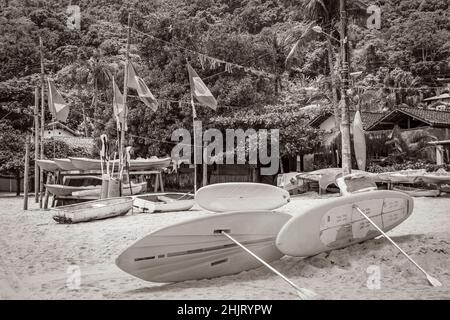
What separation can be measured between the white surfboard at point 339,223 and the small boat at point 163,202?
7.00 m

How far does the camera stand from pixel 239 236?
20.6ft

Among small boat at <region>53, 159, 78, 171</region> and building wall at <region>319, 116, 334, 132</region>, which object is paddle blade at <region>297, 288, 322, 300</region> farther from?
building wall at <region>319, 116, 334, 132</region>

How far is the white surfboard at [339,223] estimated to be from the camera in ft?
19.8

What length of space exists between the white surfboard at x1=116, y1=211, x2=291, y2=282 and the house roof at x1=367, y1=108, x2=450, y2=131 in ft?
55.0

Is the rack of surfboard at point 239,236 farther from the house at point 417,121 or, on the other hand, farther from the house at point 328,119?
the house at point 328,119

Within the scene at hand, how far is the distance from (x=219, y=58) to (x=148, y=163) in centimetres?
684

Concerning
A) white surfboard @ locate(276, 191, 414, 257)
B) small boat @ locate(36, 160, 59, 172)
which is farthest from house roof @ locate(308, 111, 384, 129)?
white surfboard @ locate(276, 191, 414, 257)

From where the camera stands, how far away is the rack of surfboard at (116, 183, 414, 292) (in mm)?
5691

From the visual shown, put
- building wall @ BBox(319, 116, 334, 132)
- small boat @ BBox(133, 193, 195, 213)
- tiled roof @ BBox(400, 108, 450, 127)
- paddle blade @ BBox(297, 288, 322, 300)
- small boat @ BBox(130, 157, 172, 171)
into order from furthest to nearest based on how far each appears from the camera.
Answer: building wall @ BBox(319, 116, 334, 132)
tiled roof @ BBox(400, 108, 450, 127)
small boat @ BBox(130, 157, 172, 171)
small boat @ BBox(133, 193, 195, 213)
paddle blade @ BBox(297, 288, 322, 300)

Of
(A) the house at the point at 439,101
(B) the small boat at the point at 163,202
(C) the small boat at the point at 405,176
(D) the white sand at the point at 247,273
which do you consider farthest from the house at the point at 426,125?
(D) the white sand at the point at 247,273

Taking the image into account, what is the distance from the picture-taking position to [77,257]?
747cm
